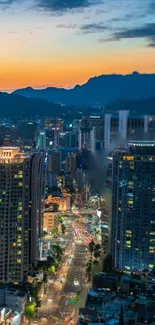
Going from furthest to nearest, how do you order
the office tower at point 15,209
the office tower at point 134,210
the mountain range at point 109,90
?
the office tower at point 134,210 → the office tower at point 15,209 → the mountain range at point 109,90

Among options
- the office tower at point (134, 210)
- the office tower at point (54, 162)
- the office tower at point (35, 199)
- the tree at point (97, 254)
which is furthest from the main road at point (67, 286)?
the office tower at point (54, 162)

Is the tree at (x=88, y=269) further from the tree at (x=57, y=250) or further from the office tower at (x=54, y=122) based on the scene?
the office tower at (x=54, y=122)

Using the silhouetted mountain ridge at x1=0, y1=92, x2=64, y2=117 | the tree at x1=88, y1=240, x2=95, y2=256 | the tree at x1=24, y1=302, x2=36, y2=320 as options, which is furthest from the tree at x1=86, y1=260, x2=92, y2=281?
the silhouetted mountain ridge at x1=0, y1=92, x2=64, y2=117

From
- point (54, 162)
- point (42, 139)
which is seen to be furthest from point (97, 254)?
point (54, 162)

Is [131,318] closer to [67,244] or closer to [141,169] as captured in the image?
[141,169]

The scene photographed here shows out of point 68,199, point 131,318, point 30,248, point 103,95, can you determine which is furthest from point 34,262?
point 68,199
